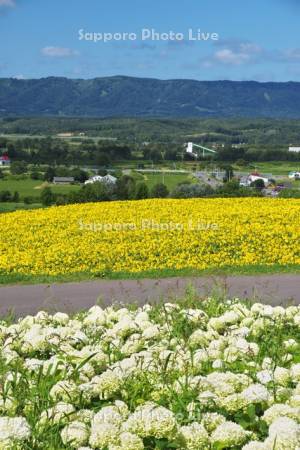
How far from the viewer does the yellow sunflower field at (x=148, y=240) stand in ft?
52.9

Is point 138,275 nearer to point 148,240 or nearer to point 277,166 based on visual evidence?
point 148,240

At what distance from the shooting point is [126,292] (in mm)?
11766

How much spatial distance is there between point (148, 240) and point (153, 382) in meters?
12.3

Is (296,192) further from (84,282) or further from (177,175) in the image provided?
(177,175)

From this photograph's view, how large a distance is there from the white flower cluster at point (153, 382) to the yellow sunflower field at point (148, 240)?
7805mm

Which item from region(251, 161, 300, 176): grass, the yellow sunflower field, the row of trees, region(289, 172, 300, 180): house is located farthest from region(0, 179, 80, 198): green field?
region(251, 161, 300, 176): grass

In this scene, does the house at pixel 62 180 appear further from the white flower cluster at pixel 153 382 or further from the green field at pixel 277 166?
the white flower cluster at pixel 153 382

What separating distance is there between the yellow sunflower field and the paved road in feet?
3.75

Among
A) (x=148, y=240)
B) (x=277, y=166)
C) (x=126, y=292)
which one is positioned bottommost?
(x=126, y=292)

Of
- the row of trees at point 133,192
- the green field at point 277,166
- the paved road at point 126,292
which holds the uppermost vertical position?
the green field at point 277,166

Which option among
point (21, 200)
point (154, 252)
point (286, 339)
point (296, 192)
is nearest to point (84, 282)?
point (154, 252)

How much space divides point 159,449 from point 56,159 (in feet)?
287

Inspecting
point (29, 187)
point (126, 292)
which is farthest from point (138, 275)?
point (29, 187)

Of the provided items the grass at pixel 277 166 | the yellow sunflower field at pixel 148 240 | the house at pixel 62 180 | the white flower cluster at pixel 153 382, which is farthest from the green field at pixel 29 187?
the white flower cluster at pixel 153 382
